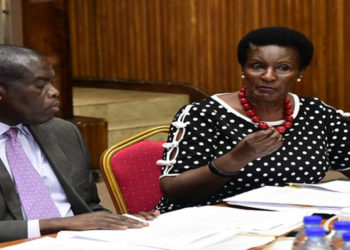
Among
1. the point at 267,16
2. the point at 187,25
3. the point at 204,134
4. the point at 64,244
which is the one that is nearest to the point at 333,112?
the point at 204,134

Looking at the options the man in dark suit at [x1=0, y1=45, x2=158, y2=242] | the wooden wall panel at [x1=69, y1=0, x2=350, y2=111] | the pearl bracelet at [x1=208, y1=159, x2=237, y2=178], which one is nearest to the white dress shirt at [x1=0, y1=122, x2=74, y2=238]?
the man in dark suit at [x1=0, y1=45, x2=158, y2=242]

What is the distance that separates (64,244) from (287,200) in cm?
80

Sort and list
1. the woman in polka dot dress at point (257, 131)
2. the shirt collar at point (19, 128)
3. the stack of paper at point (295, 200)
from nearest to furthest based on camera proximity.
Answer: the stack of paper at point (295, 200), the shirt collar at point (19, 128), the woman in polka dot dress at point (257, 131)

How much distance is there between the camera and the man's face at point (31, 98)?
2.54 metres

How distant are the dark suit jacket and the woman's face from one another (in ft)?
2.37

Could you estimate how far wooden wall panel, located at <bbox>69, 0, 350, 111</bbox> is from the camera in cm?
720

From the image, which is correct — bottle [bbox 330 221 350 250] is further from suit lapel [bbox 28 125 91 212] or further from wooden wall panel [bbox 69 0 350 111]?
wooden wall panel [bbox 69 0 350 111]

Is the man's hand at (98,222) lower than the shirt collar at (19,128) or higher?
lower

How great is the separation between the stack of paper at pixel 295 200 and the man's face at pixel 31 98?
666 mm

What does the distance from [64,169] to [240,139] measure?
715 mm

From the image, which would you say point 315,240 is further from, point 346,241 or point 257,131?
point 257,131

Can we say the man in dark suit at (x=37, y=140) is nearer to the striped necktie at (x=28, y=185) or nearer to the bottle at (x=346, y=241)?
the striped necktie at (x=28, y=185)

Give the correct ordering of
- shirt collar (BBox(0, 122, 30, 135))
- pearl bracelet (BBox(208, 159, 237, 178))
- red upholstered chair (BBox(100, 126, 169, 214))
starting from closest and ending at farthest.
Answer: shirt collar (BBox(0, 122, 30, 135)) < pearl bracelet (BBox(208, 159, 237, 178)) < red upholstered chair (BBox(100, 126, 169, 214))

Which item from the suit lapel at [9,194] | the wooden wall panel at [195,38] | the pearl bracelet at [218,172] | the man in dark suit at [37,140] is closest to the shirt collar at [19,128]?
the man in dark suit at [37,140]
